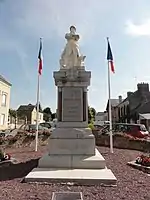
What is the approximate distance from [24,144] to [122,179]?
1093 cm

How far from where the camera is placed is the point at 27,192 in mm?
5129

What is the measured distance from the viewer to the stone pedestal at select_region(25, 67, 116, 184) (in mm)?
6379

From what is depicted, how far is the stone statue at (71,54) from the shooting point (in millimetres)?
9633

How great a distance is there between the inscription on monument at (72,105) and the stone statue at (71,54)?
1106mm

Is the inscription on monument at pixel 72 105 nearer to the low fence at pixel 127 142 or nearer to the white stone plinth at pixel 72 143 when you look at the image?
the white stone plinth at pixel 72 143

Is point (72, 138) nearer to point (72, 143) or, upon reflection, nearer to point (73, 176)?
point (72, 143)

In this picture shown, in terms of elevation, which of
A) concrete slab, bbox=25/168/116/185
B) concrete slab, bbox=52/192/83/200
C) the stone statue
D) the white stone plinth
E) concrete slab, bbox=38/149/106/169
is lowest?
concrete slab, bbox=52/192/83/200

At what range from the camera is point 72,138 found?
834 cm

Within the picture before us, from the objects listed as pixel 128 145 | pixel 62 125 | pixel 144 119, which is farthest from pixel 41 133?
pixel 144 119

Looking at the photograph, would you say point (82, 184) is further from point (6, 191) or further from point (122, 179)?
point (6, 191)

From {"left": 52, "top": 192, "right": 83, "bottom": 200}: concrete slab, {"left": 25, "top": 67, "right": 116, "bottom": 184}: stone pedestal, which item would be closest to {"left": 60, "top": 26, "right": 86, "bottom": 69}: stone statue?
{"left": 25, "top": 67, "right": 116, "bottom": 184}: stone pedestal

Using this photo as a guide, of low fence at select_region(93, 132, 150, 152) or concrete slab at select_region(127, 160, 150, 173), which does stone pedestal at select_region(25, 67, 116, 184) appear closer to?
concrete slab at select_region(127, 160, 150, 173)

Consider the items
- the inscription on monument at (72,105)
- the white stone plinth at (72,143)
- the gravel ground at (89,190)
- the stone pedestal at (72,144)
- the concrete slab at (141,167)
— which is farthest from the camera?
the inscription on monument at (72,105)

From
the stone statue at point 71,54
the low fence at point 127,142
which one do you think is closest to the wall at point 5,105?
the low fence at point 127,142
